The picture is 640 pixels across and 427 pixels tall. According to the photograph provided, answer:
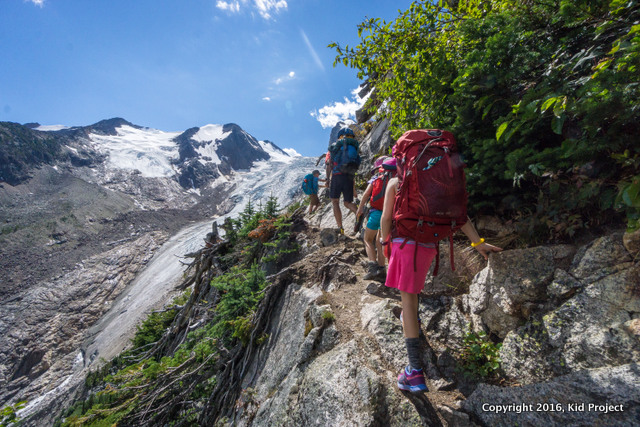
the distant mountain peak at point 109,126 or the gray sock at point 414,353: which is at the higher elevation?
the distant mountain peak at point 109,126

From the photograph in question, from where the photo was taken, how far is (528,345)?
238 centimetres

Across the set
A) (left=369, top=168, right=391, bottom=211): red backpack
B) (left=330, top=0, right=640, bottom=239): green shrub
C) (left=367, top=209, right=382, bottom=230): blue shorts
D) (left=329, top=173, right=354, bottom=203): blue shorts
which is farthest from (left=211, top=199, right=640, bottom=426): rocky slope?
(left=329, top=173, right=354, bottom=203): blue shorts

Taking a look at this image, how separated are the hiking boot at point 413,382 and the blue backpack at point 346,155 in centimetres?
405

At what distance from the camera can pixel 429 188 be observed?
2.35 meters

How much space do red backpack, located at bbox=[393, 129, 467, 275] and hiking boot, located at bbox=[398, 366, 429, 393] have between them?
1.13m

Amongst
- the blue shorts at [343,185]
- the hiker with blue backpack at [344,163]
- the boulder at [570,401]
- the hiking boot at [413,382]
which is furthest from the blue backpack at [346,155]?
the boulder at [570,401]

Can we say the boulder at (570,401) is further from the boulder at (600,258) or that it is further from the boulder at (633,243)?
the boulder at (633,243)

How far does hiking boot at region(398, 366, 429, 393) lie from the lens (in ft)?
7.77

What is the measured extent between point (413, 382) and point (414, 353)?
9.1 inches

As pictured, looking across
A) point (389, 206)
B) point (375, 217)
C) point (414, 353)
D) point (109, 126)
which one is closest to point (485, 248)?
point (389, 206)

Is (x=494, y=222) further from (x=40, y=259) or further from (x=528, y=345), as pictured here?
(x=40, y=259)

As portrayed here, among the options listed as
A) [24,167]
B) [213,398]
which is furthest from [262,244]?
[24,167]

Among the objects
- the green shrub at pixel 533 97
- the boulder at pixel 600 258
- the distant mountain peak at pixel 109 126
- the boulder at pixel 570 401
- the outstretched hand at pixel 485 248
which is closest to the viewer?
the boulder at pixel 570 401

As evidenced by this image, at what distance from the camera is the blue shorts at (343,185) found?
5984 mm
